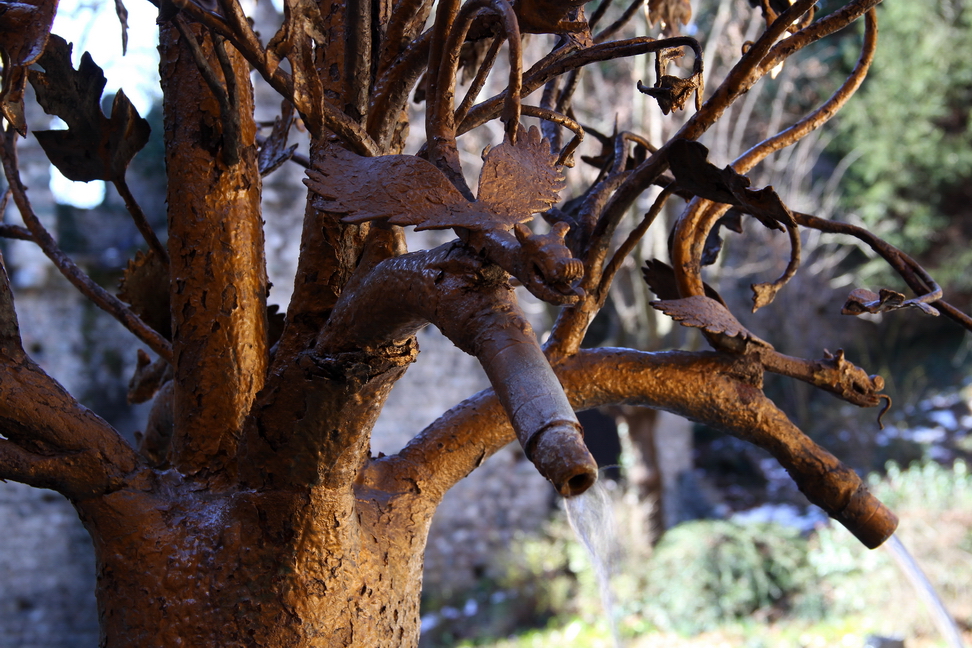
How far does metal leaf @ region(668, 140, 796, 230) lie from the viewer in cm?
71

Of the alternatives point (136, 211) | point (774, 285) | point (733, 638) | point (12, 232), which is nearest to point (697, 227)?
point (774, 285)

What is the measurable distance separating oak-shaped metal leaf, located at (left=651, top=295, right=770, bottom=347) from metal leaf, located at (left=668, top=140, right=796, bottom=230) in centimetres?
19

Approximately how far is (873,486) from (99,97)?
624 cm

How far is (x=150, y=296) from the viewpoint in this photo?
1.27 metres

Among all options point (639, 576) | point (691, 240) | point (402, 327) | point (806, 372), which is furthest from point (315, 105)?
point (639, 576)

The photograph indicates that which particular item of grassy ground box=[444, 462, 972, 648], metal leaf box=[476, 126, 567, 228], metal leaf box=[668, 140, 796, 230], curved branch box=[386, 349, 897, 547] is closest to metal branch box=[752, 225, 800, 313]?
curved branch box=[386, 349, 897, 547]

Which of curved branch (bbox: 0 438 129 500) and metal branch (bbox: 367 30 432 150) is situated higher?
metal branch (bbox: 367 30 432 150)

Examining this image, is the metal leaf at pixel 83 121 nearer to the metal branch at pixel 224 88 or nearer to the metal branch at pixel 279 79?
the metal branch at pixel 224 88

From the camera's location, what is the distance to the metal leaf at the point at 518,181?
71cm

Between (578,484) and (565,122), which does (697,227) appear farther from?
(578,484)

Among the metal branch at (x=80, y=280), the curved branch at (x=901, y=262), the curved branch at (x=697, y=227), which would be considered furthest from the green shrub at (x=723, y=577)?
the metal branch at (x=80, y=280)

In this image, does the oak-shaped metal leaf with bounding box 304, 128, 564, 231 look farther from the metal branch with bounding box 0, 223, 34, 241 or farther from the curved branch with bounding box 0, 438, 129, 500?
the metal branch with bounding box 0, 223, 34, 241

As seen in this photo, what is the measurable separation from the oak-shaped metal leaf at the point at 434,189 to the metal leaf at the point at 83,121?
0.47 meters

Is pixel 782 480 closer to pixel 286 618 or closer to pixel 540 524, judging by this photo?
pixel 540 524
